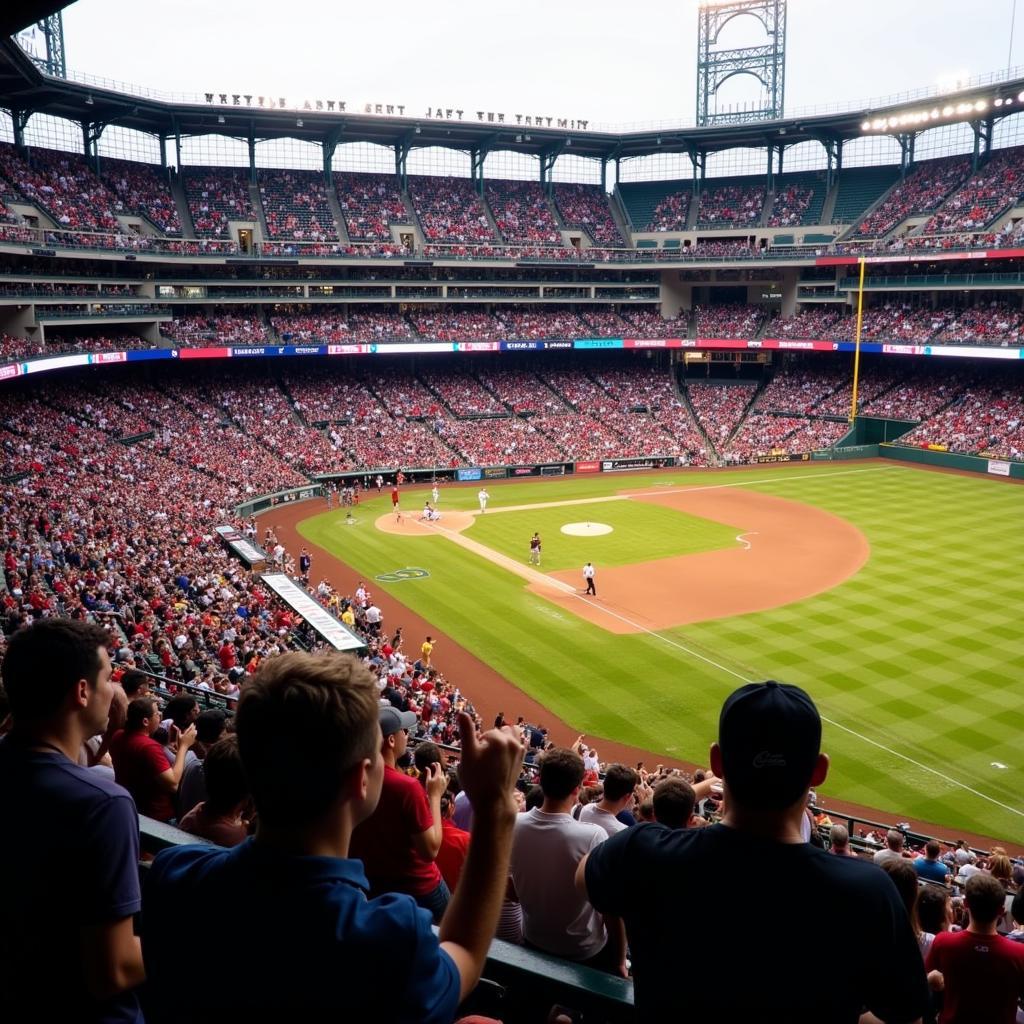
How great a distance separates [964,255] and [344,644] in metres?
54.3

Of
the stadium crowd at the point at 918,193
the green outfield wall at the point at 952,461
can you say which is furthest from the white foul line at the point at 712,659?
the stadium crowd at the point at 918,193

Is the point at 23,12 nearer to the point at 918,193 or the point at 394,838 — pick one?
the point at 394,838

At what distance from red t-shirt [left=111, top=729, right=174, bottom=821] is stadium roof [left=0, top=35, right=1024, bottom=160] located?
4910 cm

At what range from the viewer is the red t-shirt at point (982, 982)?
196 inches

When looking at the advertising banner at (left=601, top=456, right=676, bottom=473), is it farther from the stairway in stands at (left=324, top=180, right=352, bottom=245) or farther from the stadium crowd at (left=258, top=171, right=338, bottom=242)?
the stadium crowd at (left=258, top=171, right=338, bottom=242)

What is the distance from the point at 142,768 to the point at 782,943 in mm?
5267

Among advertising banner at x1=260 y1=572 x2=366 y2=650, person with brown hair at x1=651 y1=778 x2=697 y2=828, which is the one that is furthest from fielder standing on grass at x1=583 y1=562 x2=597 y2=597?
person with brown hair at x1=651 y1=778 x2=697 y2=828

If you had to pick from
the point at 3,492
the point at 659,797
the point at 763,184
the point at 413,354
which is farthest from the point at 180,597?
the point at 763,184

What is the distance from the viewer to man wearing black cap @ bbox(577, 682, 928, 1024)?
291 centimetres

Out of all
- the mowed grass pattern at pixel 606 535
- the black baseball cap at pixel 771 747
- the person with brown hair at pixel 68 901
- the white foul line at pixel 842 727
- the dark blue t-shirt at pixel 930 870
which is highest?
the black baseball cap at pixel 771 747

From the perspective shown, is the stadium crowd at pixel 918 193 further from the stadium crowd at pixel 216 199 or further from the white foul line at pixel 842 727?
the white foul line at pixel 842 727

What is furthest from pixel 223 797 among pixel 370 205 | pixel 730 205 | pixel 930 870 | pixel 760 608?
pixel 730 205

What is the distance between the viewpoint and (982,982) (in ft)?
16.4

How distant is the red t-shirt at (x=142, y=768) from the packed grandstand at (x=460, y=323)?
2965cm
